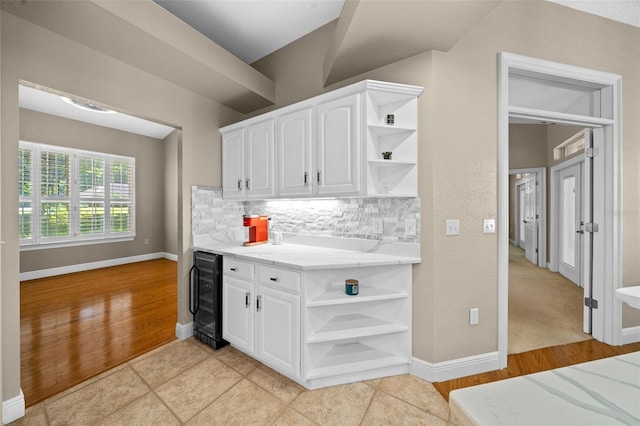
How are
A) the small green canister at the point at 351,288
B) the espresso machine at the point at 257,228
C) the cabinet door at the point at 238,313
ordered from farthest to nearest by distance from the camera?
the espresso machine at the point at 257,228
the cabinet door at the point at 238,313
the small green canister at the point at 351,288

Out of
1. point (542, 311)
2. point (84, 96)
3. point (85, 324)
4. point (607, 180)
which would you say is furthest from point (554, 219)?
point (85, 324)

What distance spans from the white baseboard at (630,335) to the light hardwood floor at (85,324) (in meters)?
4.47

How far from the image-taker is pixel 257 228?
2.96 m

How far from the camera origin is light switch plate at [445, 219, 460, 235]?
6.96 feet

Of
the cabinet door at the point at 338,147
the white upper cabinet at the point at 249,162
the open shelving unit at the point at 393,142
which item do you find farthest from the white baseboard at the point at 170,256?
the open shelving unit at the point at 393,142

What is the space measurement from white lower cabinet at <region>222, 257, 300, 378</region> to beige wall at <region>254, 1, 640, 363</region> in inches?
38.8

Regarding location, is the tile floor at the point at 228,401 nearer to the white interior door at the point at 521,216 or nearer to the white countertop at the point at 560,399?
the white countertop at the point at 560,399

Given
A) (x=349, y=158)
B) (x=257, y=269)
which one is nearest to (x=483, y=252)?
(x=349, y=158)

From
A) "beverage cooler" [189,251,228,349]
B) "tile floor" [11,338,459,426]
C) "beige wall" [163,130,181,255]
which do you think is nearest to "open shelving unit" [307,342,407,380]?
"tile floor" [11,338,459,426]

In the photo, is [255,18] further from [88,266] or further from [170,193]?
[88,266]

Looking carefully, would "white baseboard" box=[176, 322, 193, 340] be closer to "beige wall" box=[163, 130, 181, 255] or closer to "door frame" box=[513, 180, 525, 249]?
"beige wall" box=[163, 130, 181, 255]

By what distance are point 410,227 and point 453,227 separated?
1.06 feet

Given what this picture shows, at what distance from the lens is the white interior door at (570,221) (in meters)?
4.46

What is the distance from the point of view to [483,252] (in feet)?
7.19
